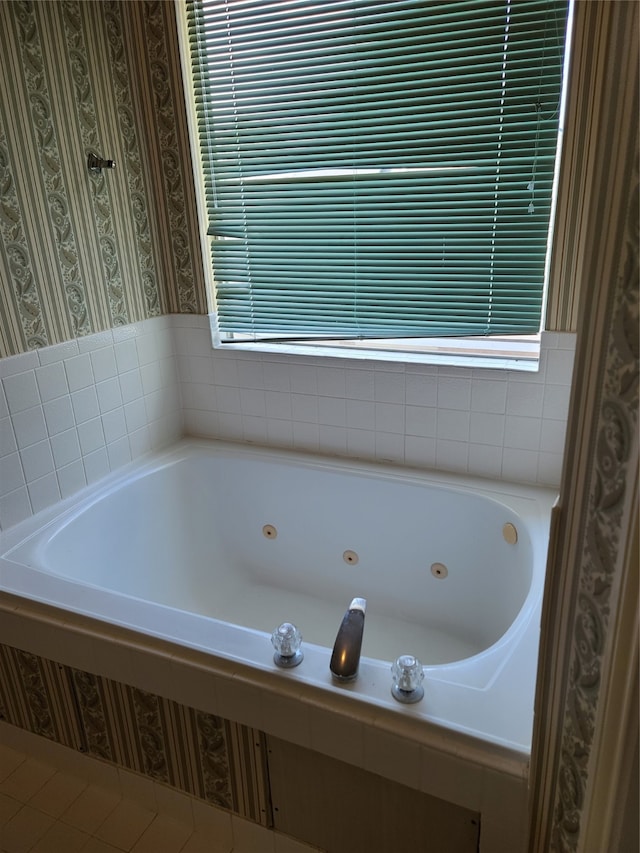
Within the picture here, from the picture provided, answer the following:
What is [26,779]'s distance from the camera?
5.21 feet

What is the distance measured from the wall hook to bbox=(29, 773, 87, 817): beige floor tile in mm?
1743

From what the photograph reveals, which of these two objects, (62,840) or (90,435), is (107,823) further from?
(90,435)

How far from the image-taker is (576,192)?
155 cm

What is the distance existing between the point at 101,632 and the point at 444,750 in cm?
76

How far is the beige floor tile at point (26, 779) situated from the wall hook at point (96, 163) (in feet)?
5.66

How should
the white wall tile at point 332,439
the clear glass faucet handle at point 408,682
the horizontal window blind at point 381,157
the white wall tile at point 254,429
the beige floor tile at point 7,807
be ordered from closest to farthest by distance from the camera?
the clear glass faucet handle at point 408,682 < the beige floor tile at point 7,807 < the horizontal window blind at point 381,157 < the white wall tile at point 332,439 < the white wall tile at point 254,429

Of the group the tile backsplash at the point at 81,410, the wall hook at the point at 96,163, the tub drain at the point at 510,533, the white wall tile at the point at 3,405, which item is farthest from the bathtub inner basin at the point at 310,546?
the wall hook at the point at 96,163

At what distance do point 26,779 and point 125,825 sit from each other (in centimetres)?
34

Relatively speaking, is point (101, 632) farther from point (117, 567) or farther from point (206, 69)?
point (206, 69)

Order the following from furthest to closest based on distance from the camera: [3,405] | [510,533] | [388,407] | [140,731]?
[388,407] → [510,533] → [3,405] → [140,731]

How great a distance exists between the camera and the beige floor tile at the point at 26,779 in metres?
1.55

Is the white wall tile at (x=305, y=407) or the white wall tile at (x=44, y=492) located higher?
the white wall tile at (x=305, y=407)

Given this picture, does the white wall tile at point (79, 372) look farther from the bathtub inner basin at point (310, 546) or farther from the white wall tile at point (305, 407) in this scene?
the white wall tile at point (305, 407)

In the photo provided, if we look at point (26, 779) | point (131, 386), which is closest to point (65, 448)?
point (131, 386)
